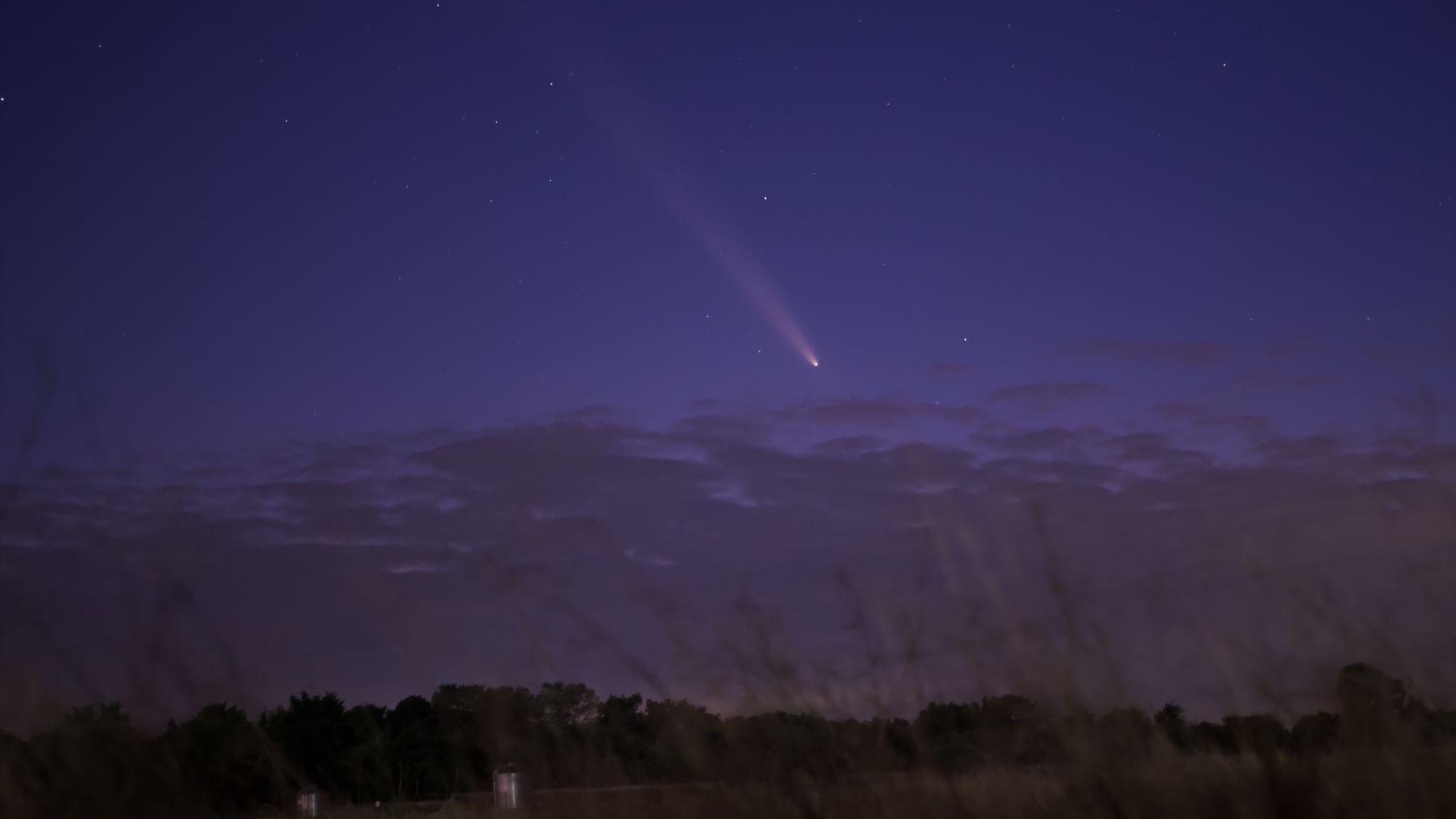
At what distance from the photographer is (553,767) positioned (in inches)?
344

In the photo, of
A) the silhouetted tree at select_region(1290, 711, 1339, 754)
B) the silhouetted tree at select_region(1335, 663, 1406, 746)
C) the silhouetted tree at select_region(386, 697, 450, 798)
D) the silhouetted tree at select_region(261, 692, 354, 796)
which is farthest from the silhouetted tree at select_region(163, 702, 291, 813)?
the silhouetted tree at select_region(1335, 663, 1406, 746)

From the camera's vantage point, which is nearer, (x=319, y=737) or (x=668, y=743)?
(x=668, y=743)

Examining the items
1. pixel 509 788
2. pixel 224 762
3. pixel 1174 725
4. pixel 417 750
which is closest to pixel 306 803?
pixel 224 762

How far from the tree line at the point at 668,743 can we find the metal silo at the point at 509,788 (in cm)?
21

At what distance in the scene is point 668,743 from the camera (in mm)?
8258

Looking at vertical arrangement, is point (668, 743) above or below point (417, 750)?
below

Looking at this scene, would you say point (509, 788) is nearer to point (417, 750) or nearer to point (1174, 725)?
point (1174, 725)

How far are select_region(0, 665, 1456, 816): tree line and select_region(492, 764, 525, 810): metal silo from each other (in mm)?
208

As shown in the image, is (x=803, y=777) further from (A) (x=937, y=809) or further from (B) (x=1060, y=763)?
(B) (x=1060, y=763)

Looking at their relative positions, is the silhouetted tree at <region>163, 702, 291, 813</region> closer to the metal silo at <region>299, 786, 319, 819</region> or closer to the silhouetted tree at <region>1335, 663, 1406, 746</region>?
the metal silo at <region>299, 786, 319, 819</region>

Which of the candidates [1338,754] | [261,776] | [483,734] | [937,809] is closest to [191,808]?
[261,776]

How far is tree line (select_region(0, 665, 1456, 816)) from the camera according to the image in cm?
590

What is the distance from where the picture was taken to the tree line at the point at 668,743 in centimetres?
590

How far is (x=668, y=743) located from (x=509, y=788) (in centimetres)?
217
